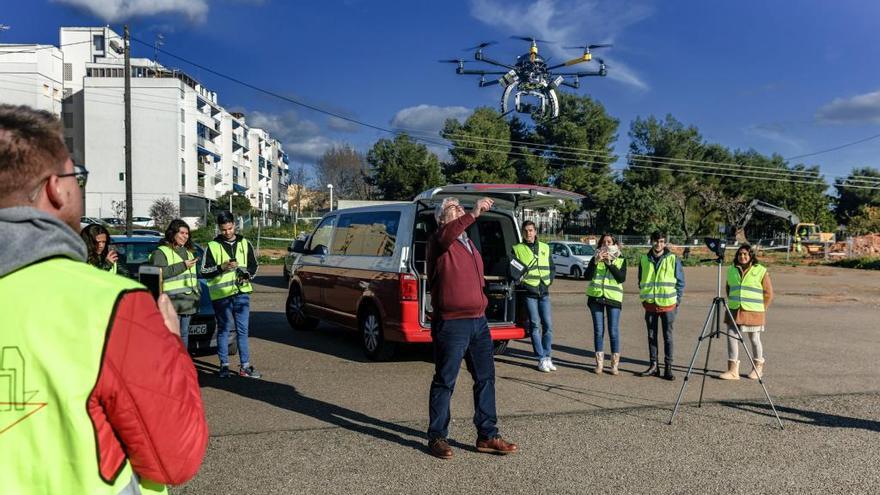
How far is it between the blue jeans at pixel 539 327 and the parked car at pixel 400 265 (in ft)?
0.91

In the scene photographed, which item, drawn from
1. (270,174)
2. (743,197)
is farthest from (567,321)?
(270,174)

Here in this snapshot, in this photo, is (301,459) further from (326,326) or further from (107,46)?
(107,46)

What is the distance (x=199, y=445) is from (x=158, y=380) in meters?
0.23

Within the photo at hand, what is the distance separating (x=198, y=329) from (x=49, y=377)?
7642 mm

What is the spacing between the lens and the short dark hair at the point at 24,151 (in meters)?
1.50

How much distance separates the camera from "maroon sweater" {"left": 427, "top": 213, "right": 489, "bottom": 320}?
207 inches

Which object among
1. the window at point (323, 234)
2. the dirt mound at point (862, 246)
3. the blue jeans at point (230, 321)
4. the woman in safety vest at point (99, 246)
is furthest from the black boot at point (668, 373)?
the dirt mound at point (862, 246)

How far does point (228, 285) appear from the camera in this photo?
24.8 feet

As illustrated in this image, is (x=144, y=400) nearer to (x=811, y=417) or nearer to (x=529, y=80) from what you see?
(x=811, y=417)

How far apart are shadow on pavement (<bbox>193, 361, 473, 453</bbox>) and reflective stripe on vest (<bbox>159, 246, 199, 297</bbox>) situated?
3.52 feet

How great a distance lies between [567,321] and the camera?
1357 cm

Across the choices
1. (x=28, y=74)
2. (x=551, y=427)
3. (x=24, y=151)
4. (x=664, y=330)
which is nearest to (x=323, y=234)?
(x=664, y=330)

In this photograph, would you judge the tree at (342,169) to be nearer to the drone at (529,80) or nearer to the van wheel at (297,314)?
the drone at (529,80)

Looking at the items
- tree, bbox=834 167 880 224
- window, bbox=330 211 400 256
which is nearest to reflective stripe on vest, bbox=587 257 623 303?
window, bbox=330 211 400 256
